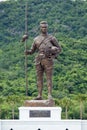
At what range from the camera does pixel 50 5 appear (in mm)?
117500

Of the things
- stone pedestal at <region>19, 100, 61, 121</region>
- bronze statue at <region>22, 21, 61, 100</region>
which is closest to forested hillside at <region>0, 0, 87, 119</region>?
bronze statue at <region>22, 21, 61, 100</region>

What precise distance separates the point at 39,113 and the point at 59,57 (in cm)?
5163

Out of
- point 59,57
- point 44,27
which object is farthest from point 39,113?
point 59,57

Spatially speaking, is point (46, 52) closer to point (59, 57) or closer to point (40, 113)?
point (40, 113)

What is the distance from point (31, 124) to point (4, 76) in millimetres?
52118

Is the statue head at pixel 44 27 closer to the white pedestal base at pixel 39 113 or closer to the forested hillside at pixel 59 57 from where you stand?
the white pedestal base at pixel 39 113

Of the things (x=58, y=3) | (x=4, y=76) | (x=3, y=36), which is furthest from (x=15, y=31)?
(x=4, y=76)

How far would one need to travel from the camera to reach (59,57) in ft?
274

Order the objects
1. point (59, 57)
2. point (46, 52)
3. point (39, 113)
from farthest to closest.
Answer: point (59, 57) < point (46, 52) < point (39, 113)

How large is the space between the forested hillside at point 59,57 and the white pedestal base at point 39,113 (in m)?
9.38

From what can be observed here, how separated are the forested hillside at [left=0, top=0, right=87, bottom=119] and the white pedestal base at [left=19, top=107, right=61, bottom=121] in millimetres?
9384

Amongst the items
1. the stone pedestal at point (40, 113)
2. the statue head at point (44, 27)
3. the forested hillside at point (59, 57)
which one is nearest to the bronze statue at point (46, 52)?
A: the statue head at point (44, 27)

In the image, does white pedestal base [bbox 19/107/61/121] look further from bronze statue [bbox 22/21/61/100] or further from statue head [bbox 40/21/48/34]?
statue head [bbox 40/21/48/34]

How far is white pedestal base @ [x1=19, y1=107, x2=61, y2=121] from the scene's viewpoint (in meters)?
31.7
